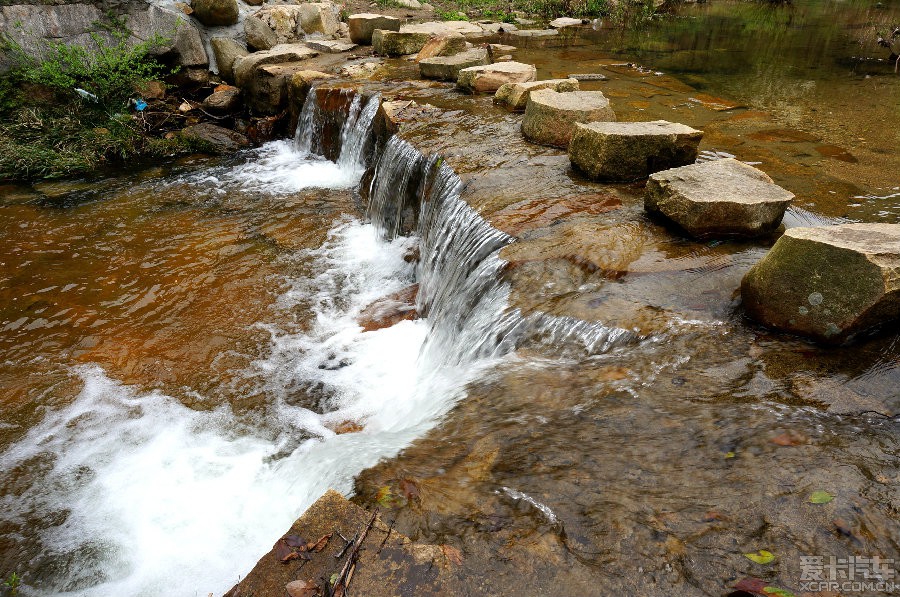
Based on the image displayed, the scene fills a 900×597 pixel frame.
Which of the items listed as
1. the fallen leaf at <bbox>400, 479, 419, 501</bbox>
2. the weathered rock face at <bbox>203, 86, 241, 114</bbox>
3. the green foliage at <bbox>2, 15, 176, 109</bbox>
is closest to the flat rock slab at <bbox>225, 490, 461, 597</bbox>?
the fallen leaf at <bbox>400, 479, 419, 501</bbox>

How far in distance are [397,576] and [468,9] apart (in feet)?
57.2

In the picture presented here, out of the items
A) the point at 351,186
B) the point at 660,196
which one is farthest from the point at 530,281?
the point at 351,186

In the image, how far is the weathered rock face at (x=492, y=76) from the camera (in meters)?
7.72

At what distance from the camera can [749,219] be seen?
150 inches

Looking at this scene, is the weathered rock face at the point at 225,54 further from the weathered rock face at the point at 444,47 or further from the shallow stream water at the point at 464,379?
the weathered rock face at the point at 444,47

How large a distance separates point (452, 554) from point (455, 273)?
2.99m

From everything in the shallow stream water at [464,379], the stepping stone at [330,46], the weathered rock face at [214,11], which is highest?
the weathered rock face at [214,11]

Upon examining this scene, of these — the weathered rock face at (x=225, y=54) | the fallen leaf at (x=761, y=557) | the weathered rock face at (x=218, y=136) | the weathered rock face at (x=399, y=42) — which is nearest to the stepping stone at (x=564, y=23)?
the weathered rock face at (x=399, y=42)

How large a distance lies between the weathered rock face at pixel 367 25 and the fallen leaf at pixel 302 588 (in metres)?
11.3

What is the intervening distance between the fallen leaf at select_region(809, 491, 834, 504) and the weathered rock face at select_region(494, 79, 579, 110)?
5768 mm

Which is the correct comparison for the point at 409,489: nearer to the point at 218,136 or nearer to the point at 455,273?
the point at 455,273

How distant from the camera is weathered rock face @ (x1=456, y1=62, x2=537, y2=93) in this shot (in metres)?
7.72

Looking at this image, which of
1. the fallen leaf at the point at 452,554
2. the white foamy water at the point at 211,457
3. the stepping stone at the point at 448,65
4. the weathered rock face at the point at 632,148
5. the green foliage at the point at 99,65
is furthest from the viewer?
the green foliage at the point at 99,65

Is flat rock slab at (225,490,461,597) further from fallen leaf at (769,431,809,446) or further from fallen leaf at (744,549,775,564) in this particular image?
fallen leaf at (769,431,809,446)
